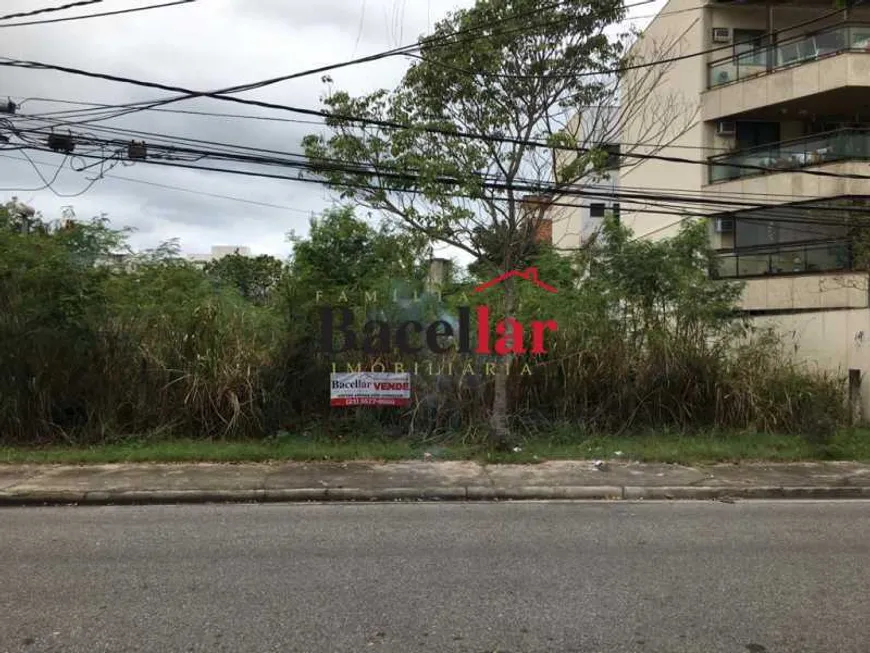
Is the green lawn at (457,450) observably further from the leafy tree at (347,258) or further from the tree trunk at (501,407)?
the leafy tree at (347,258)

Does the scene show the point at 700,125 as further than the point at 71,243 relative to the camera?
Yes

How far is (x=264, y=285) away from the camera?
43.4 ft

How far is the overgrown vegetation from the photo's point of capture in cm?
1073

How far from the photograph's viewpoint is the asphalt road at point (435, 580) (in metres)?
3.77

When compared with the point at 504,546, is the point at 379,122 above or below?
above

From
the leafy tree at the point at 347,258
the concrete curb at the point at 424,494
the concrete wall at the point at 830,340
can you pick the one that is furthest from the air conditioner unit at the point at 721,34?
the concrete curb at the point at 424,494

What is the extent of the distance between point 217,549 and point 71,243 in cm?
836

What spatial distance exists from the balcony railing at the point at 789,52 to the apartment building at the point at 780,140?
0.10ft

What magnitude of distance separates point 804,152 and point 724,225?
10.3ft

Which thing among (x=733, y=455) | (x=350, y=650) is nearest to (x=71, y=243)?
(x=350, y=650)

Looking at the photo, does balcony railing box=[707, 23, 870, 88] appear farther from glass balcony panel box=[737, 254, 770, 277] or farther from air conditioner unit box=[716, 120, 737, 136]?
glass balcony panel box=[737, 254, 770, 277]

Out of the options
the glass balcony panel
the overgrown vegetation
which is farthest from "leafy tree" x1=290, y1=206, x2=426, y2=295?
the glass balcony panel

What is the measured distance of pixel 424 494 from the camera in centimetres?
778

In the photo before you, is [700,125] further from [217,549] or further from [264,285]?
[217,549]
